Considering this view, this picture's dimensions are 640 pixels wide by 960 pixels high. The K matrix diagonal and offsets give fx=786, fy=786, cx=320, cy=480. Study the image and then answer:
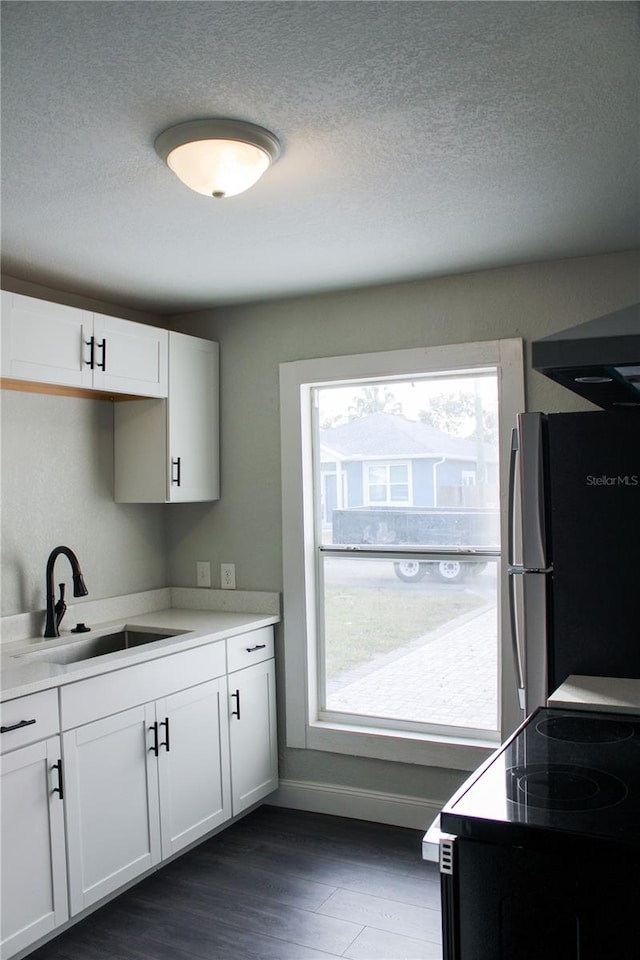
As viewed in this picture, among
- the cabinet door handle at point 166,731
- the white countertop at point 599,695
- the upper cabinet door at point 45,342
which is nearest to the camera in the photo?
the white countertop at point 599,695

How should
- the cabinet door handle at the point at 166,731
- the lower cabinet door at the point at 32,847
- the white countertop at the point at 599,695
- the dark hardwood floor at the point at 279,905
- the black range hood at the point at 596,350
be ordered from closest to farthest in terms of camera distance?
the black range hood at the point at 596,350 → the white countertop at the point at 599,695 → the lower cabinet door at the point at 32,847 → the dark hardwood floor at the point at 279,905 → the cabinet door handle at the point at 166,731

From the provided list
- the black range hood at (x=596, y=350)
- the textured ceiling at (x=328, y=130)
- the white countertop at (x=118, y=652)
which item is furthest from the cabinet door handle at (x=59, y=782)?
the black range hood at (x=596, y=350)

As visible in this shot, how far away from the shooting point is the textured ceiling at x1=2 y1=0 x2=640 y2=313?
1.52 metres

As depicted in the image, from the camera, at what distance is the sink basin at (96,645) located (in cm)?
309

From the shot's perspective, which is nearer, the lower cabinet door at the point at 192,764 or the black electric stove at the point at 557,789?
the black electric stove at the point at 557,789

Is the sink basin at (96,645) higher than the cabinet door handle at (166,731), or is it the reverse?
the sink basin at (96,645)

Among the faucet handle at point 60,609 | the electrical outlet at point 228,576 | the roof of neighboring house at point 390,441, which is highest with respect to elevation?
the roof of neighboring house at point 390,441

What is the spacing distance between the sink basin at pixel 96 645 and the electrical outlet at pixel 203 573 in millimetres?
509

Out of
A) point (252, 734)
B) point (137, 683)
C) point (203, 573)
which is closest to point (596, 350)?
point (137, 683)

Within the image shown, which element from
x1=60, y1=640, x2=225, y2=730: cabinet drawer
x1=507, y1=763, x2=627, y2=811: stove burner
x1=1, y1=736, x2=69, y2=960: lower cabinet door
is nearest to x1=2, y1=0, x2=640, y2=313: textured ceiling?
x1=507, y1=763, x2=627, y2=811: stove burner

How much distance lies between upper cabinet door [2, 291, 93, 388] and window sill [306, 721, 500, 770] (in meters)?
1.90

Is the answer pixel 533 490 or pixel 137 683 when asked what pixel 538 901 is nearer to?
pixel 533 490

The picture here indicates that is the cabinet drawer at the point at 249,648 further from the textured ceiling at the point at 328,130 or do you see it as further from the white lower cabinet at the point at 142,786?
the textured ceiling at the point at 328,130

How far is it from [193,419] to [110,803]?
1730 mm
